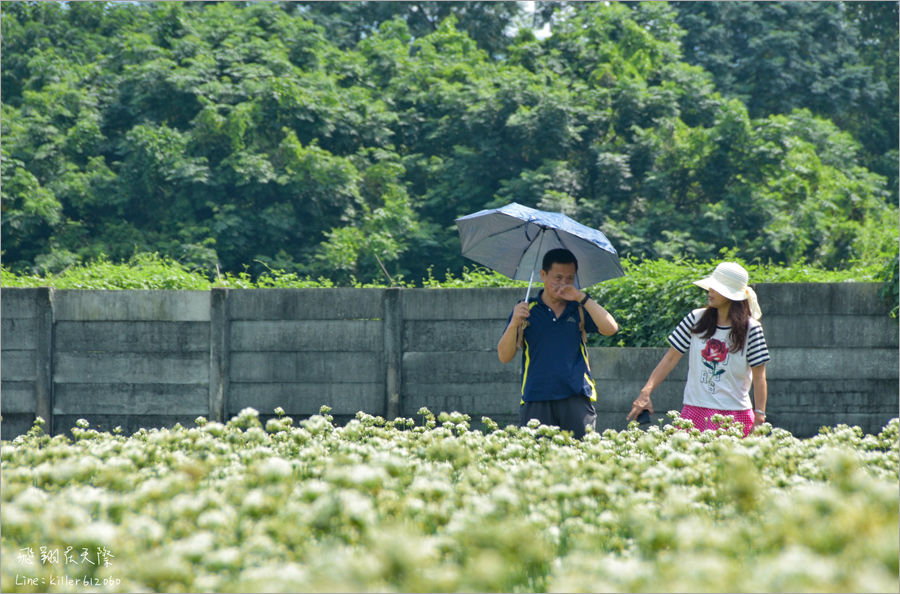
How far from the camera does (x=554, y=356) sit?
463cm

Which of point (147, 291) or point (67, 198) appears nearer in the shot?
point (147, 291)

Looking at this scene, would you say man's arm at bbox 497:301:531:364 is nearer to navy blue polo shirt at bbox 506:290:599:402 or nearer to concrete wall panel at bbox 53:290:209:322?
navy blue polo shirt at bbox 506:290:599:402

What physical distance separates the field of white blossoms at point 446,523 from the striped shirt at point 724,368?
115 cm

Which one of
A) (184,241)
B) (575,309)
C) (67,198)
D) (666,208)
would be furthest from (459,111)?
(575,309)

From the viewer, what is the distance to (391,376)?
6648mm

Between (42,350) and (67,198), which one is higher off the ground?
(67,198)

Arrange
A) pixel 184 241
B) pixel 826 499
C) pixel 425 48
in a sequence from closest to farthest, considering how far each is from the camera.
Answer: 1. pixel 826 499
2. pixel 184 241
3. pixel 425 48

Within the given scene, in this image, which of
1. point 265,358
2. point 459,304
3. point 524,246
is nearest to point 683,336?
point 524,246

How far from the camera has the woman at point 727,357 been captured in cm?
461

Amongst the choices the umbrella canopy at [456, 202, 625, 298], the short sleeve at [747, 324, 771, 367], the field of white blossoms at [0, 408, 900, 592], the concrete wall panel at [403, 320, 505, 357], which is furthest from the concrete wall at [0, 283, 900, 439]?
the field of white blossoms at [0, 408, 900, 592]

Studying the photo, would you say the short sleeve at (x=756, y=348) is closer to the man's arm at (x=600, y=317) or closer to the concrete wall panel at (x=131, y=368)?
the man's arm at (x=600, y=317)

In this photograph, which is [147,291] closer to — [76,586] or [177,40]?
[76,586]

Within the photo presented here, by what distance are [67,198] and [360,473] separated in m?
17.4

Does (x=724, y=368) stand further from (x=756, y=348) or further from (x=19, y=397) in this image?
(x=19, y=397)
